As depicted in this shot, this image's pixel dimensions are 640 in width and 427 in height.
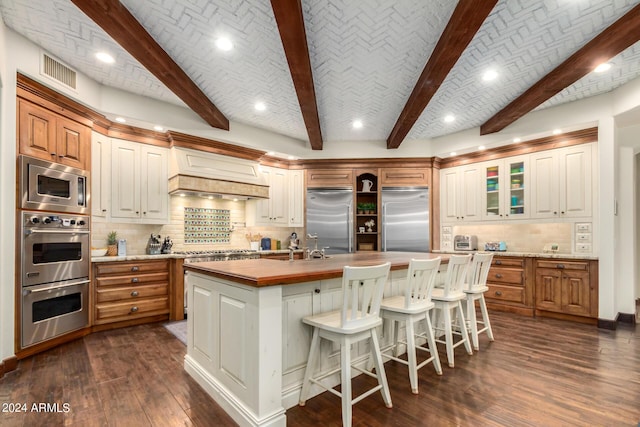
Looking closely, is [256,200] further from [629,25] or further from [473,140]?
[629,25]

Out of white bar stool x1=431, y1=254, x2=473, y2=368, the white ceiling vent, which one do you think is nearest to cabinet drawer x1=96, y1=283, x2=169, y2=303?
the white ceiling vent

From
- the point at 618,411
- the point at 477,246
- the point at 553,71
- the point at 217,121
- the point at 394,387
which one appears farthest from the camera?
the point at 477,246

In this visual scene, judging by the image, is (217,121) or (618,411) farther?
(217,121)

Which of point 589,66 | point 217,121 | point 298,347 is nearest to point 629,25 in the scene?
point 589,66

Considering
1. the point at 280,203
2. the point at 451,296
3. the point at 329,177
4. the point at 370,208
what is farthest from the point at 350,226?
the point at 451,296

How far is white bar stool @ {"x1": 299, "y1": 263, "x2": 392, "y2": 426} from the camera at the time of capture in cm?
186

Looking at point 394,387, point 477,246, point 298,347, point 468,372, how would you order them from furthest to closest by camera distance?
point 477,246
point 468,372
point 394,387
point 298,347

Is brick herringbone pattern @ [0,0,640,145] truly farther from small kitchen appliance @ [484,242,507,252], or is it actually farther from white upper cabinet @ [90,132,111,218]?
small kitchen appliance @ [484,242,507,252]

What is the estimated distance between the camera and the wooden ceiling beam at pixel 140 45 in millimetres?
2175

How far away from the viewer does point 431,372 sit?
2.61 metres

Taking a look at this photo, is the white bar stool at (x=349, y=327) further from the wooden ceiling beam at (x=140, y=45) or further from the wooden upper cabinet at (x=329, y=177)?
the wooden upper cabinet at (x=329, y=177)

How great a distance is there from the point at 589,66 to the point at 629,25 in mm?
577

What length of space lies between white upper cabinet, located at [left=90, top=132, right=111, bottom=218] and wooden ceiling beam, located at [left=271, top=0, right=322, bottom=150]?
261 cm

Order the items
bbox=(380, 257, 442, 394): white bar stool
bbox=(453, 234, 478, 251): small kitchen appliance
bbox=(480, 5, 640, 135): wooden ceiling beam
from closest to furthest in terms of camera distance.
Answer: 1. bbox=(380, 257, 442, 394): white bar stool
2. bbox=(480, 5, 640, 135): wooden ceiling beam
3. bbox=(453, 234, 478, 251): small kitchen appliance
